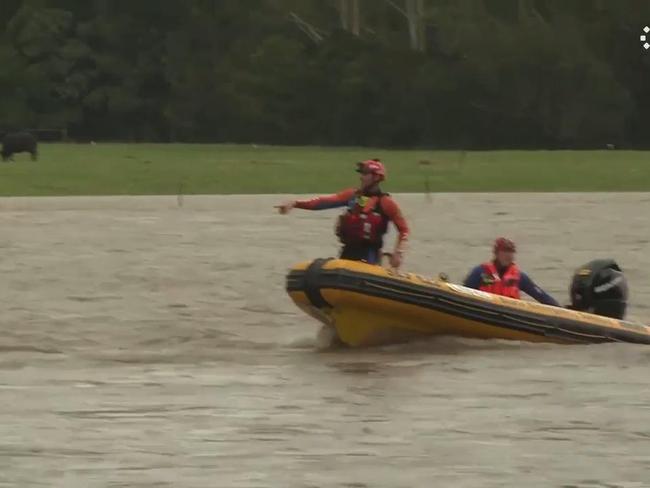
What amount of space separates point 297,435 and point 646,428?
1.85 meters

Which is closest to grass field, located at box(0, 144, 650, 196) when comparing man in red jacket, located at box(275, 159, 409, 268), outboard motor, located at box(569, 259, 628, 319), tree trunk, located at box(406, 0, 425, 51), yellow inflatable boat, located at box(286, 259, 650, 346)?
outboard motor, located at box(569, 259, 628, 319)

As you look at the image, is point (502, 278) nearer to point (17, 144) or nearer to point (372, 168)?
point (372, 168)

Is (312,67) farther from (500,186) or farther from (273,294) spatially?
(273,294)

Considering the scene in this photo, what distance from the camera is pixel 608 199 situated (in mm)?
30797

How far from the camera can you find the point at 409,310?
13.0 meters

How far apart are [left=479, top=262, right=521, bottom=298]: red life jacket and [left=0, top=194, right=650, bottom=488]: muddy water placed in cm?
58

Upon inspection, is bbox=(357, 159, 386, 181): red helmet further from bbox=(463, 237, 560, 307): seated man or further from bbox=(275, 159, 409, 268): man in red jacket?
bbox=(463, 237, 560, 307): seated man

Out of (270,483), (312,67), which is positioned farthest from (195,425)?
(312,67)

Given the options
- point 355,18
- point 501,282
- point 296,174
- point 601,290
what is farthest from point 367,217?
point 355,18

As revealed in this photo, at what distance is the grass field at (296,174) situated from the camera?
34.5 metres

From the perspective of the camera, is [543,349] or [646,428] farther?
[543,349]

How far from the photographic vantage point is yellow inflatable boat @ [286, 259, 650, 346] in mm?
12883

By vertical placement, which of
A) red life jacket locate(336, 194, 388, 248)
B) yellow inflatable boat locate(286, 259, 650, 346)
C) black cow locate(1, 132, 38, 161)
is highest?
red life jacket locate(336, 194, 388, 248)

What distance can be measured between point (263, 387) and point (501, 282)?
3.11 metres
